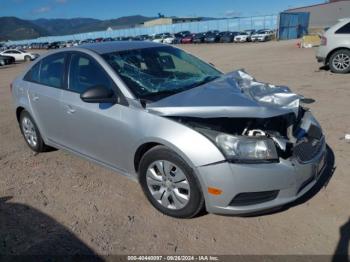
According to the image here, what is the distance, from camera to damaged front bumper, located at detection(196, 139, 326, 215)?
117 inches

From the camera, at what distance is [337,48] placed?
35.2ft

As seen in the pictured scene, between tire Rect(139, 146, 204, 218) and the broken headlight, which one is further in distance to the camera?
tire Rect(139, 146, 204, 218)

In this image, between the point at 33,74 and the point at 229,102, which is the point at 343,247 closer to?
the point at 229,102

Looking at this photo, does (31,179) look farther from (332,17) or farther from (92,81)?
(332,17)

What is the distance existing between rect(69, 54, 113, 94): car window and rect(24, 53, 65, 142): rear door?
8.5 inches

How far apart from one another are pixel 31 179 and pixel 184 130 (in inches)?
101

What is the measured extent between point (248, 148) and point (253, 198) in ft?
1.48

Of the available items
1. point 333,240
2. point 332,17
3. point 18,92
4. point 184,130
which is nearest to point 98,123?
point 184,130

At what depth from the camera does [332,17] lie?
79.2m

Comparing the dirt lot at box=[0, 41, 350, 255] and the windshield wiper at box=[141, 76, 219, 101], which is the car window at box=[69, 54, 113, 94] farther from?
the dirt lot at box=[0, 41, 350, 255]

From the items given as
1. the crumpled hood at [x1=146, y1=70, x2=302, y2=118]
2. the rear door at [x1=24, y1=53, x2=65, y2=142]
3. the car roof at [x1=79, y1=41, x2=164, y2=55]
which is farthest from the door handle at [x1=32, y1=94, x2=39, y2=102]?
the crumpled hood at [x1=146, y1=70, x2=302, y2=118]

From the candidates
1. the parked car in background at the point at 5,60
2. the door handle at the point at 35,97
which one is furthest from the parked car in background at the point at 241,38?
the door handle at the point at 35,97

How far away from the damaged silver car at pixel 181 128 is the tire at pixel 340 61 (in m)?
7.70

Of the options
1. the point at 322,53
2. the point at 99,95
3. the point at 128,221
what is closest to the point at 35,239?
the point at 128,221
